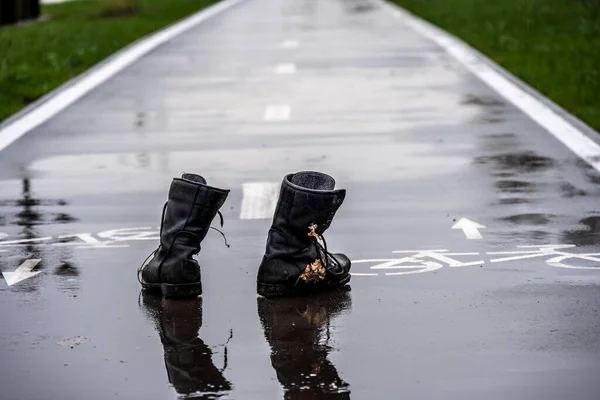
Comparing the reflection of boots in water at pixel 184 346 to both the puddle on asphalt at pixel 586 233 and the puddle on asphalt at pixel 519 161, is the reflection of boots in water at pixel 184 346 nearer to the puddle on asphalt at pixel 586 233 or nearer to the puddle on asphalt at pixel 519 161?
the puddle on asphalt at pixel 586 233

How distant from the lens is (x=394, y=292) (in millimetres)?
8453

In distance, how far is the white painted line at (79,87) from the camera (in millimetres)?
16609

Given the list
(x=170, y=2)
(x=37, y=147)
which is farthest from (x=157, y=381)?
(x=170, y=2)

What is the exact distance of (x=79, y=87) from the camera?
2070cm

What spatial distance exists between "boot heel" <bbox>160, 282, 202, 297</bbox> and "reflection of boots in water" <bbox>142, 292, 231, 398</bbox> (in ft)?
0.11

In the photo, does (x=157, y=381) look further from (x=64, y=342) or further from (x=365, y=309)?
(x=365, y=309)

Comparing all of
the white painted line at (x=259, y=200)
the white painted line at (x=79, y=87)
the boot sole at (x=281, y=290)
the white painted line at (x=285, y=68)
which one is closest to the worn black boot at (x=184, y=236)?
the boot sole at (x=281, y=290)

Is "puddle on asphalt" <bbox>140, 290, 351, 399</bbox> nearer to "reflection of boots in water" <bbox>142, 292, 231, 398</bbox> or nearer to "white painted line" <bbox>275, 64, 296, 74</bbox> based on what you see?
"reflection of boots in water" <bbox>142, 292, 231, 398</bbox>

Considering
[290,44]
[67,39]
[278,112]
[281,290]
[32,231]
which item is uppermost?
[281,290]

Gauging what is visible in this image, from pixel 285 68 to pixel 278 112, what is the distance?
→ 519 centimetres

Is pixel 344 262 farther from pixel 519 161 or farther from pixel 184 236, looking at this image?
pixel 519 161

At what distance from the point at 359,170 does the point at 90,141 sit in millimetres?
3305

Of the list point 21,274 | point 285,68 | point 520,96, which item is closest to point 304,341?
point 21,274

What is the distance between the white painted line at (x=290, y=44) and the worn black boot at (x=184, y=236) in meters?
18.3
